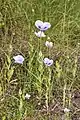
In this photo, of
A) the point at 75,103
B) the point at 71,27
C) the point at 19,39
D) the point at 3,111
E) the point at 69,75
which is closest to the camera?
the point at 3,111

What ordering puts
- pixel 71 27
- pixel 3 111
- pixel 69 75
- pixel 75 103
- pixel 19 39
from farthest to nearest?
pixel 71 27
pixel 19 39
pixel 69 75
pixel 75 103
pixel 3 111

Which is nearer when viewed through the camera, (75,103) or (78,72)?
(75,103)

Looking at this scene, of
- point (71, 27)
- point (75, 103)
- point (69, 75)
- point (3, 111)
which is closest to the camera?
point (3, 111)

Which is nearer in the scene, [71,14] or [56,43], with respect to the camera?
[56,43]

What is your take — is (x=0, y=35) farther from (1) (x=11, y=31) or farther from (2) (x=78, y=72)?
(2) (x=78, y=72)

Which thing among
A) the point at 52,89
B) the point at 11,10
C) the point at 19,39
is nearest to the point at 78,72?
the point at 52,89

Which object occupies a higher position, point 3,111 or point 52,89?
point 52,89

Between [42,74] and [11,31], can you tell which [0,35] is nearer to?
[11,31]

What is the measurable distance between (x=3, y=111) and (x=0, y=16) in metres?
0.94

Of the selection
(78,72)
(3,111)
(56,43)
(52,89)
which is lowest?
(3,111)

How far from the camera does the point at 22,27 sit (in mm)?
2604

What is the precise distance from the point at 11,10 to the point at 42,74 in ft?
2.43

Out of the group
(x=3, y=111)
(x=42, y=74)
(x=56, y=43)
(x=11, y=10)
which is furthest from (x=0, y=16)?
(x=3, y=111)

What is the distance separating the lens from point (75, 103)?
6.63 feet
